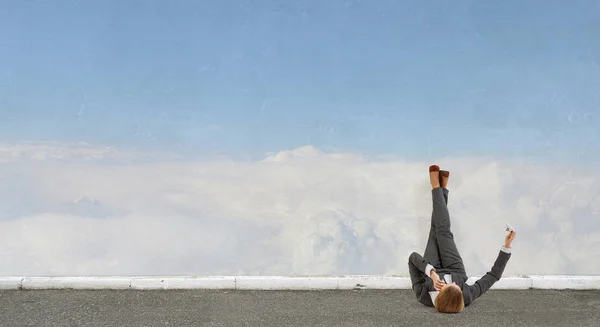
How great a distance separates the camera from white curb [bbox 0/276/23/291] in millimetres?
7066

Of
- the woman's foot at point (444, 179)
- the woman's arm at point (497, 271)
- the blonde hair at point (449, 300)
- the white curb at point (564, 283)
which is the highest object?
the woman's foot at point (444, 179)

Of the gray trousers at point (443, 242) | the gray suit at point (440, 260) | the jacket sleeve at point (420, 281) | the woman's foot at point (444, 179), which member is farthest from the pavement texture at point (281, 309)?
the woman's foot at point (444, 179)

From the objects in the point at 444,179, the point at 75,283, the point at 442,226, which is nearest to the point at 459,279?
the point at 442,226

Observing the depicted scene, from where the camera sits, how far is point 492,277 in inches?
Answer: 205

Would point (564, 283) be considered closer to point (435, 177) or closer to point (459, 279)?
point (459, 279)

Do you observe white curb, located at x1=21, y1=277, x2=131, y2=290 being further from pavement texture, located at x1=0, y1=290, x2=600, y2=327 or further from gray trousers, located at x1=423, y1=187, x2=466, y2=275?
gray trousers, located at x1=423, y1=187, x2=466, y2=275

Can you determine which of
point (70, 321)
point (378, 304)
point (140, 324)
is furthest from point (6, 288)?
point (378, 304)

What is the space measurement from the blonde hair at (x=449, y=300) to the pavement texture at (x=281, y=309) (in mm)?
557

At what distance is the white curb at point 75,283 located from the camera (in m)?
7.08

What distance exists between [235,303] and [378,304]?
55.8 inches

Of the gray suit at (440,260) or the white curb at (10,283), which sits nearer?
the gray suit at (440,260)

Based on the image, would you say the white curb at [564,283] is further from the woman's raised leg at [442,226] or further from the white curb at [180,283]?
the white curb at [180,283]

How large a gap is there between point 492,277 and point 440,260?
56 cm

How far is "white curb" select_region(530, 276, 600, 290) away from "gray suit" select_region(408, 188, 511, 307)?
227 centimetres
